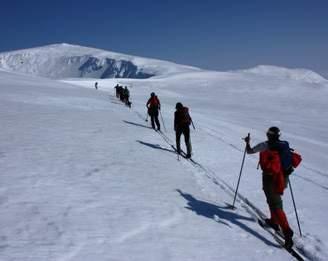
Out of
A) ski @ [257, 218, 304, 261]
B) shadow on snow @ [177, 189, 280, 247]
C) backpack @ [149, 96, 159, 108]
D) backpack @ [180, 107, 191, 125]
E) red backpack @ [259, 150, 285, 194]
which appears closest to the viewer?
ski @ [257, 218, 304, 261]

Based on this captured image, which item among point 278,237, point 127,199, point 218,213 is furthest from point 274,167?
→ point 127,199

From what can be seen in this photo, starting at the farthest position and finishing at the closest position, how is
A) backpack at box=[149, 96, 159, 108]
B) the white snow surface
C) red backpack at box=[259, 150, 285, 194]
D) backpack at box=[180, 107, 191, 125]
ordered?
backpack at box=[149, 96, 159, 108], backpack at box=[180, 107, 191, 125], red backpack at box=[259, 150, 285, 194], the white snow surface

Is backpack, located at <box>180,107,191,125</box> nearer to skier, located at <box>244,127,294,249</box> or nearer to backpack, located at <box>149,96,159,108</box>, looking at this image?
backpack, located at <box>149,96,159,108</box>

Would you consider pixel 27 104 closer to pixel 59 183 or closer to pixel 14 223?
pixel 59 183

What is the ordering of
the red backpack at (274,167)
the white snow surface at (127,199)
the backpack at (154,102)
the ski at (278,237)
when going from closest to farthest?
the white snow surface at (127,199) < the ski at (278,237) < the red backpack at (274,167) < the backpack at (154,102)

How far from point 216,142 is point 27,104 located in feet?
36.6

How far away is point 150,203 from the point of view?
27.2 ft

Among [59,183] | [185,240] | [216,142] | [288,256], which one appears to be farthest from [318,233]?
[216,142]

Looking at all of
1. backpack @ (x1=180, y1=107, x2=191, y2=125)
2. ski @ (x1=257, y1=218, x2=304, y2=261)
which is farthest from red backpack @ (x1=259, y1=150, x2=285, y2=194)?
backpack @ (x1=180, y1=107, x2=191, y2=125)

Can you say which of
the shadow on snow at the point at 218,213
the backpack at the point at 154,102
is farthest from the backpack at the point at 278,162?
the backpack at the point at 154,102

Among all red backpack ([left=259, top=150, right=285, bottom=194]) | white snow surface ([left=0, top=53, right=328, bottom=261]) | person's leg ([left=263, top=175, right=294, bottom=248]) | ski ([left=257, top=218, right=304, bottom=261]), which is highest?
red backpack ([left=259, top=150, right=285, bottom=194])

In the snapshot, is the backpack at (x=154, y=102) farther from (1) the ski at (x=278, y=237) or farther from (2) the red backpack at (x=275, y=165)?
(2) the red backpack at (x=275, y=165)

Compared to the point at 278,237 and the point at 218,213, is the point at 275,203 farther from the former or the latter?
the point at 218,213

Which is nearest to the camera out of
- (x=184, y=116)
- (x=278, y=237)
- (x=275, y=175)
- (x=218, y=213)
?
(x=275, y=175)
